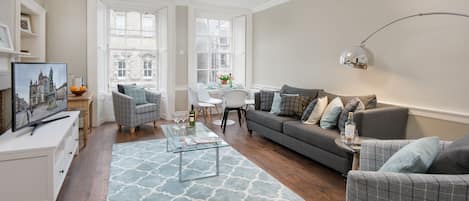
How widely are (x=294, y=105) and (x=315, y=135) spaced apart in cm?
90

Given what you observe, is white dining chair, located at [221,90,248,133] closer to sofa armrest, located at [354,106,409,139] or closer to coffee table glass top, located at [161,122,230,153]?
coffee table glass top, located at [161,122,230,153]

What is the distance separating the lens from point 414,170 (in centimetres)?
155

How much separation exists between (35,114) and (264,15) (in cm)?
488

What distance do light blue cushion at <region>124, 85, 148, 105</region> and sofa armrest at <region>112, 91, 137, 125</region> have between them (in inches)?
10.2

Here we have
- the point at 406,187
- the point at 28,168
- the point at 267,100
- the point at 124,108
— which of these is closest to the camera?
the point at 406,187

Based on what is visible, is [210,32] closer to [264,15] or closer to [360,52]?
[264,15]

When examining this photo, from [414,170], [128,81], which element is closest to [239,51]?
[128,81]

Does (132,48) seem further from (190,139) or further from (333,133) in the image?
(333,133)

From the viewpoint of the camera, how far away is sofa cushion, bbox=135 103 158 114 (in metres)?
5.10

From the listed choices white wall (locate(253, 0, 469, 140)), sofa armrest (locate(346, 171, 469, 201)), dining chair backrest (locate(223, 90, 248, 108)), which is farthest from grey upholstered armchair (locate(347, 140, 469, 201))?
dining chair backrest (locate(223, 90, 248, 108))

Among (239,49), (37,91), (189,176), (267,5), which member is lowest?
(189,176)

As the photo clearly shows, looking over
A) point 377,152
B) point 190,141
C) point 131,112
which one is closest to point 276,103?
point 190,141

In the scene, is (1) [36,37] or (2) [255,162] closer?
(2) [255,162]

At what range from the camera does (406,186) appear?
1430 millimetres
